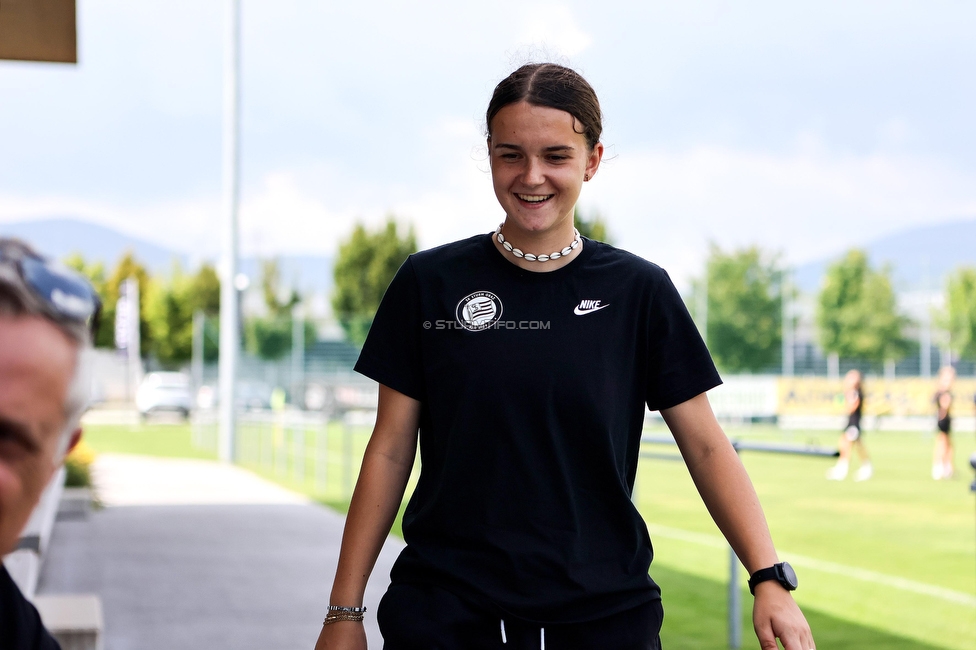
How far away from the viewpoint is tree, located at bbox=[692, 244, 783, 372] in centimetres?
4134

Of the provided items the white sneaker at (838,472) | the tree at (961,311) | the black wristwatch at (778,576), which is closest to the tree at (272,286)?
the tree at (961,311)

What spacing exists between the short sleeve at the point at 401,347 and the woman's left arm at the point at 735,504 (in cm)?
43

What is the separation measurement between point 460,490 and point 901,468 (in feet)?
62.2

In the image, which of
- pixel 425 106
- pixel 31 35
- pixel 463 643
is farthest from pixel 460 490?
pixel 425 106

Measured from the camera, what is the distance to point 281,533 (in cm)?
1036

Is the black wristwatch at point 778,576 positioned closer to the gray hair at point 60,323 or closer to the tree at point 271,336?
the gray hair at point 60,323

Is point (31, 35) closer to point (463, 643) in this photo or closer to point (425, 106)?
point (463, 643)

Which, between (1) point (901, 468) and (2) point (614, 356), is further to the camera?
(1) point (901, 468)

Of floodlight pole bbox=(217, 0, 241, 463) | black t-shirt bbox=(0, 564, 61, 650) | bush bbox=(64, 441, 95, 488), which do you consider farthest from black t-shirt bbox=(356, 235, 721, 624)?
floodlight pole bbox=(217, 0, 241, 463)

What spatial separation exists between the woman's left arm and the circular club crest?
1.14 ft

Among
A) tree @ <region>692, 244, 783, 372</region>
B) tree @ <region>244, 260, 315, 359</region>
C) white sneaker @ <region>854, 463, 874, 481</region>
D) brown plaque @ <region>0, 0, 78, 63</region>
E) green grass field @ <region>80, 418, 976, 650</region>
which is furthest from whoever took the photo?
tree @ <region>692, 244, 783, 372</region>

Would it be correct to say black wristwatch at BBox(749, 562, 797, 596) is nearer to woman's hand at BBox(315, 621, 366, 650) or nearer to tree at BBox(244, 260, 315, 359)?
woman's hand at BBox(315, 621, 366, 650)

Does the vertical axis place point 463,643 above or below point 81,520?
above

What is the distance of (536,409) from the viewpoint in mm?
1827
